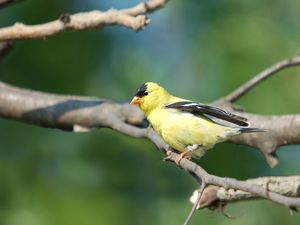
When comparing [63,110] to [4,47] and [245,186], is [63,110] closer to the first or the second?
[4,47]

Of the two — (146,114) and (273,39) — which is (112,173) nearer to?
(146,114)

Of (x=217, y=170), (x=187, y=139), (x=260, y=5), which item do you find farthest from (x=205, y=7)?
(x=187, y=139)

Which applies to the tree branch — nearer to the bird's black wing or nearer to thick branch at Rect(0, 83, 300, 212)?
the bird's black wing

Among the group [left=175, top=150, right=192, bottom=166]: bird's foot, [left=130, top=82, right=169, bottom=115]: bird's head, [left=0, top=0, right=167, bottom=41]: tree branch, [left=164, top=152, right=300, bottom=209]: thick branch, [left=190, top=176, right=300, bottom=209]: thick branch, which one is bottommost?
[left=164, top=152, right=300, bottom=209]: thick branch

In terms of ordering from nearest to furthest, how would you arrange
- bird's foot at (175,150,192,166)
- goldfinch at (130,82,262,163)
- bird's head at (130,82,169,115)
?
bird's foot at (175,150,192,166) < goldfinch at (130,82,262,163) < bird's head at (130,82,169,115)

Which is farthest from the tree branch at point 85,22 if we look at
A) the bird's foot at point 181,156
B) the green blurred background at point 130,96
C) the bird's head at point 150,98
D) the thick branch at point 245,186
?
the green blurred background at point 130,96

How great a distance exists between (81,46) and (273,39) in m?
1.02

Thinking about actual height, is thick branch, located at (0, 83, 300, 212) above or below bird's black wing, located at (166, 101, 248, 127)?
above

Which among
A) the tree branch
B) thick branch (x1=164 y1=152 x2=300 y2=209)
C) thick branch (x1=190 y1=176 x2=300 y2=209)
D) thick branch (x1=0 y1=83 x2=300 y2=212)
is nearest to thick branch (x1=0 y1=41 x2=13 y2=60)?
thick branch (x1=0 y1=83 x2=300 y2=212)

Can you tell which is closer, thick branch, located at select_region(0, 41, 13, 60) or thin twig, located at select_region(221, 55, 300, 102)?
thin twig, located at select_region(221, 55, 300, 102)

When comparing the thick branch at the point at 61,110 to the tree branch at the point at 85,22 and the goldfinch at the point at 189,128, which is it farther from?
the tree branch at the point at 85,22

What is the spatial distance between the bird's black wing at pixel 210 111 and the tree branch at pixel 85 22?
38 centimetres

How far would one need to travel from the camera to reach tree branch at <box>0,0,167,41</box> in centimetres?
295

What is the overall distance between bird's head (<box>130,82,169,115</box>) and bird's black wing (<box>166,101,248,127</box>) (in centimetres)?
10
